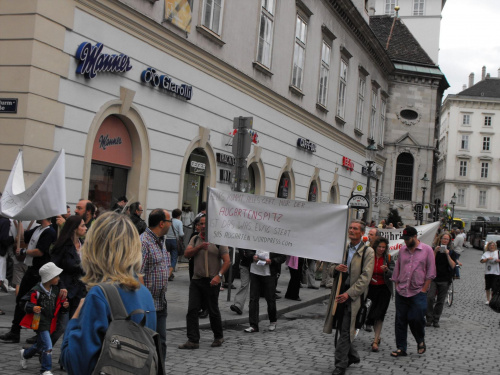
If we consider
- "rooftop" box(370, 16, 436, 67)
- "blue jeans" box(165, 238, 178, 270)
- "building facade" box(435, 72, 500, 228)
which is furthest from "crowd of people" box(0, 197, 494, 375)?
"building facade" box(435, 72, 500, 228)

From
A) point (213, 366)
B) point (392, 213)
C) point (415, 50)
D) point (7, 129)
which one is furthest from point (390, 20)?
point (213, 366)

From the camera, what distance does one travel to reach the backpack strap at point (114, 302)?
2.91 metres

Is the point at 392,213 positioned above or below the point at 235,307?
above

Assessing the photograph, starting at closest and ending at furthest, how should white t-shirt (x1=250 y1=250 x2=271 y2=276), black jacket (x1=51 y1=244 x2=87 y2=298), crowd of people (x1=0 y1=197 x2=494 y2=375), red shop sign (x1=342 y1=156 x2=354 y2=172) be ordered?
1. crowd of people (x1=0 y1=197 x2=494 y2=375)
2. black jacket (x1=51 y1=244 x2=87 y2=298)
3. white t-shirt (x1=250 y1=250 x2=271 y2=276)
4. red shop sign (x1=342 y1=156 x2=354 y2=172)

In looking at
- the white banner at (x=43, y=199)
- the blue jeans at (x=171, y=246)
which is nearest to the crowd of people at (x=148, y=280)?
the white banner at (x=43, y=199)

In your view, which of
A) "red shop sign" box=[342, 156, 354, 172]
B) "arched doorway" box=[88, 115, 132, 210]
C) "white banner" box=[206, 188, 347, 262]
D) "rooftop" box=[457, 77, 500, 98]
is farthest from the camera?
"rooftop" box=[457, 77, 500, 98]

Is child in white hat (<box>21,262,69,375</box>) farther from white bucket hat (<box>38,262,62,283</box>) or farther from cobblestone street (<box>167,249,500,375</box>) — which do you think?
cobblestone street (<box>167,249,500,375</box>)

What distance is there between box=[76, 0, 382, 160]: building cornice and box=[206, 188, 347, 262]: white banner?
17.6 ft

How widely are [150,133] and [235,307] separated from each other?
5400 millimetres

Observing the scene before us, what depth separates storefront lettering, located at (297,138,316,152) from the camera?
79.4 feet

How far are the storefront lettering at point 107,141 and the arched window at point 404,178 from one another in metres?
33.3

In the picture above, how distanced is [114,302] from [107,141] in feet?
37.1

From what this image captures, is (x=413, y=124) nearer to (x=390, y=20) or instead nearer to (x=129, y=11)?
(x=390, y=20)

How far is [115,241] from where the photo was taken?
3.13 metres
